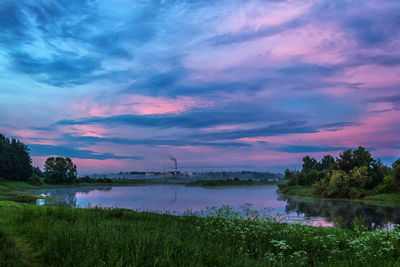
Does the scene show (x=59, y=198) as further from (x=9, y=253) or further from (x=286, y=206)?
(x=9, y=253)

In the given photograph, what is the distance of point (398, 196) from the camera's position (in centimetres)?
5575

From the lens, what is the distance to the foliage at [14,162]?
10144cm

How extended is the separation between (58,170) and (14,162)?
17.4 m

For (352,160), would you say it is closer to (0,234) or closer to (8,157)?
(0,234)

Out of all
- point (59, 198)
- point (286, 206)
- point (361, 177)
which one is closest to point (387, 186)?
point (361, 177)

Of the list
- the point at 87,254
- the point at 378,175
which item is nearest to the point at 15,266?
the point at 87,254

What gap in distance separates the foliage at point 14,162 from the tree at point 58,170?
7317mm

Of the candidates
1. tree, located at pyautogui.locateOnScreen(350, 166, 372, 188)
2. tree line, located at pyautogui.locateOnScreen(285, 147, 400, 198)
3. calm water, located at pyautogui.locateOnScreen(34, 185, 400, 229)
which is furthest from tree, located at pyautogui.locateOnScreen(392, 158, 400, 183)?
calm water, located at pyautogui.locateOnScreen(34, 185, 400, 229)

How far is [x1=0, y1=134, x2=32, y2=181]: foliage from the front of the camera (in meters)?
101

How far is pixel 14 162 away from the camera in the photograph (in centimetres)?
10450

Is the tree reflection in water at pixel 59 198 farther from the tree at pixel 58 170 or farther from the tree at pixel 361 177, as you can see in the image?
the tree at pixel 361 177

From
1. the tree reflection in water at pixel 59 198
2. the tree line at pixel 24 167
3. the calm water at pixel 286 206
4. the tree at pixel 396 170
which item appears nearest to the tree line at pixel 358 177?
the tree at pixel 396 170

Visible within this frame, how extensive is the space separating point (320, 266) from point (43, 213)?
14844mm

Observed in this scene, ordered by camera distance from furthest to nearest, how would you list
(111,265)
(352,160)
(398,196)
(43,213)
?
1. (352,160)
2. (398,196)
3. (43,213)
4. (111,265)
